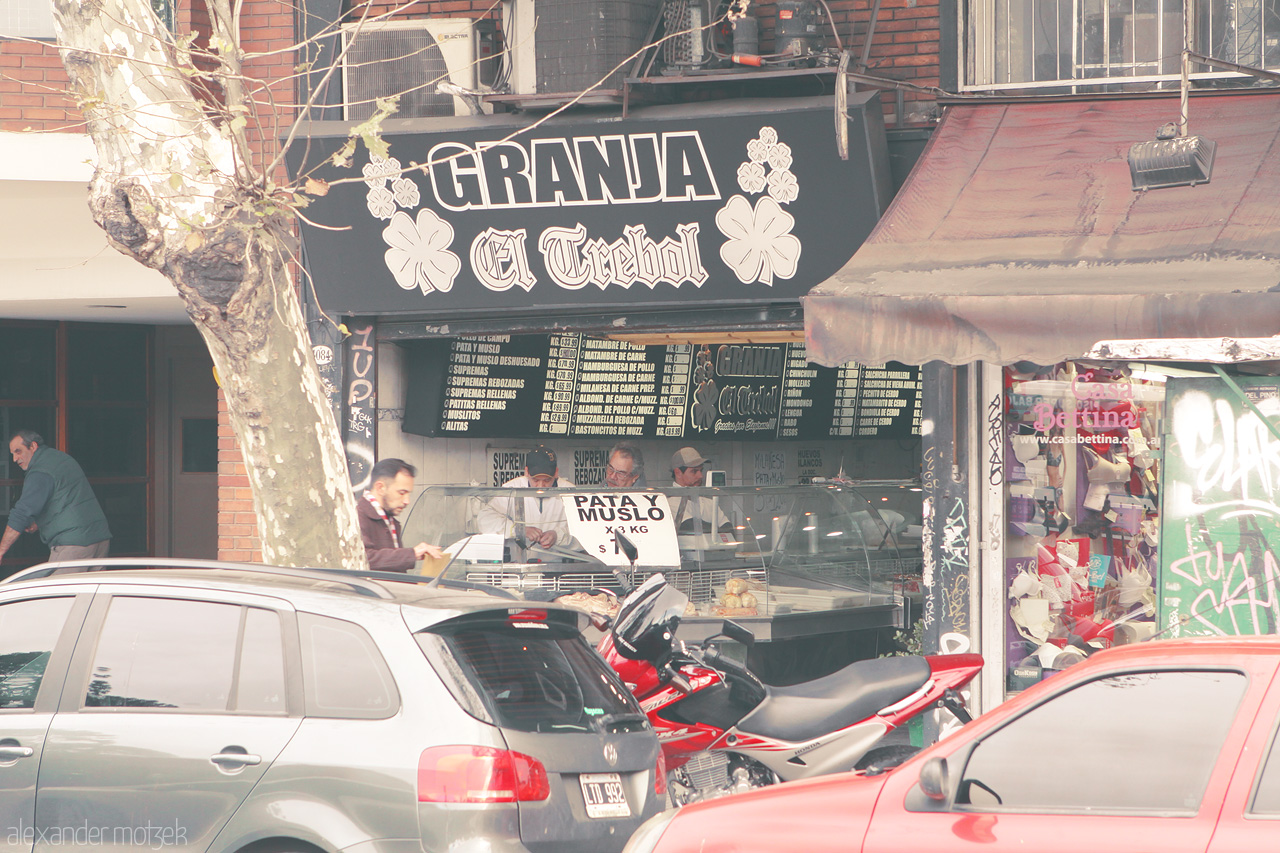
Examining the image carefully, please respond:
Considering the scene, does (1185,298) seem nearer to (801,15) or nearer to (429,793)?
(801,15)

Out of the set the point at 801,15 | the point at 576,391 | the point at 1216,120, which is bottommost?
the point at 576,391

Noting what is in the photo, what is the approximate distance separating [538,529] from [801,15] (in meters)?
3.77

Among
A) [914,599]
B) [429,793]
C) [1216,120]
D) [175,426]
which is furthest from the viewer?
[175,426]

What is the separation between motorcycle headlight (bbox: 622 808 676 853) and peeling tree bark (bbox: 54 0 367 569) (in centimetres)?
308

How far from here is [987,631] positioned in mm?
8805

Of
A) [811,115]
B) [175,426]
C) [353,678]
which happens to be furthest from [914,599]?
[175,426]

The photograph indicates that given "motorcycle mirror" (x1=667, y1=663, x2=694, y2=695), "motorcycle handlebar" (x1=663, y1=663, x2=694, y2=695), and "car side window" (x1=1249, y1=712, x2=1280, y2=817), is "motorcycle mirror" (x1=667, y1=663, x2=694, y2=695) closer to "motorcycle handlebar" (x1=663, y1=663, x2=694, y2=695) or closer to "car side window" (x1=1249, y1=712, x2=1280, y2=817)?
"motorcycle handlebar" (x1=663, y1=663, x2=694, y2=695)

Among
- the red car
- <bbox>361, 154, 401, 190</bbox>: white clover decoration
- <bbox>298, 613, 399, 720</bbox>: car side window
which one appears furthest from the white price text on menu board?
the red car

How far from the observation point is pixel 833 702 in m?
6.23

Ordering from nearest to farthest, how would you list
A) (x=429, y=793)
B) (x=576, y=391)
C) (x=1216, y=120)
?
(x=429, y=793) → (x=1216, y=120) → (x=576, y=391)

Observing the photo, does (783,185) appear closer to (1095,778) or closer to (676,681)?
(676,681)

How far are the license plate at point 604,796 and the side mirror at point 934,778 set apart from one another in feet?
4.55

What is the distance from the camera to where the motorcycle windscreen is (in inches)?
252

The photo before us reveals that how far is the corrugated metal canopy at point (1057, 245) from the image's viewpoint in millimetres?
6777
